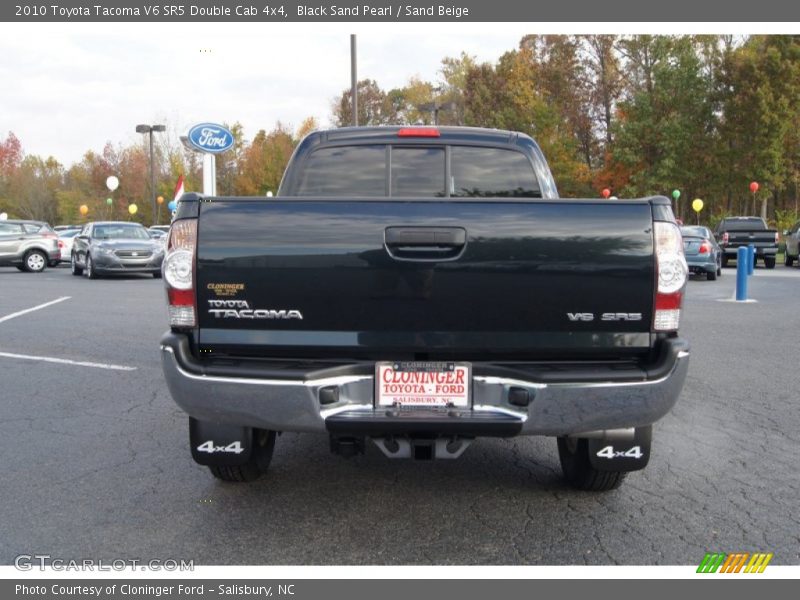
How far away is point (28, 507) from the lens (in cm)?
410

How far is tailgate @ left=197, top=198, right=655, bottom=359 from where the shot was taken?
11.3ft

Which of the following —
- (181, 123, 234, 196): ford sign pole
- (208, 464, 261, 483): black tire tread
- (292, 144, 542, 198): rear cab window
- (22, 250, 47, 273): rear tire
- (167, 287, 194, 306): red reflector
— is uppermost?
(181, 123, 234, 196): ford sign pole

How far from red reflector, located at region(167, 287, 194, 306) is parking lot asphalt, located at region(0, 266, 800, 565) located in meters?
1.11

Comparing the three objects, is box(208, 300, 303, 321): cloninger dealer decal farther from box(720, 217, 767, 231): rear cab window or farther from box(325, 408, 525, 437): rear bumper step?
box(720, 217, 767, 231): rear cab window

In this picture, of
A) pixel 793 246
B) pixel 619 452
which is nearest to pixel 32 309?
pixel 619 452

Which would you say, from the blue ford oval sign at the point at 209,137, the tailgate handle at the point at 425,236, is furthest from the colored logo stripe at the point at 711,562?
the blue ford oval sign at the point at 209,137

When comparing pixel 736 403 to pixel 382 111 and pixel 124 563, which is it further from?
pixel 382 111

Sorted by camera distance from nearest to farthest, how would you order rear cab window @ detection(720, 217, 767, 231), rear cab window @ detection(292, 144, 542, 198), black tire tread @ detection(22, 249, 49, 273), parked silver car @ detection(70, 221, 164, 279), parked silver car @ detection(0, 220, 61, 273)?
rear cab window @ detection(292, 144, 542, 198), parked silver car @ detection(70, 221, 164, 279), parked silver car @ detection(0, 220, 61, 273), black tire tread @ detection(22, 249, 49, 273), rear cab window @ detection(720, 217, 767, 231)

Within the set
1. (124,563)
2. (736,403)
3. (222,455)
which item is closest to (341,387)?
(222,455)

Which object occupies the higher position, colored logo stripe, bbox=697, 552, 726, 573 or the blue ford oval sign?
the blue ford oval sign

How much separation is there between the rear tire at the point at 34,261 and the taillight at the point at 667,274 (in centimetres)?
2570

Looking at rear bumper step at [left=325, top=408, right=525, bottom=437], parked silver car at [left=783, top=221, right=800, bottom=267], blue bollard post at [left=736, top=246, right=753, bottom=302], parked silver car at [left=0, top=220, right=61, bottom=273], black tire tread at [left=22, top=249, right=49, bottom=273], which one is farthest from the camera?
parked silver car at [left=783, top=221, right=800, bottom=267]

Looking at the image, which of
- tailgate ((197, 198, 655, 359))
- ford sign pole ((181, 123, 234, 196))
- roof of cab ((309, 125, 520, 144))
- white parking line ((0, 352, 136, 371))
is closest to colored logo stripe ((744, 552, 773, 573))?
tailgate ((197, 198, 655, 359))

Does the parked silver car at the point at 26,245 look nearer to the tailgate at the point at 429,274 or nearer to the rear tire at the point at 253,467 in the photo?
the rear tire at the point at 253,467
